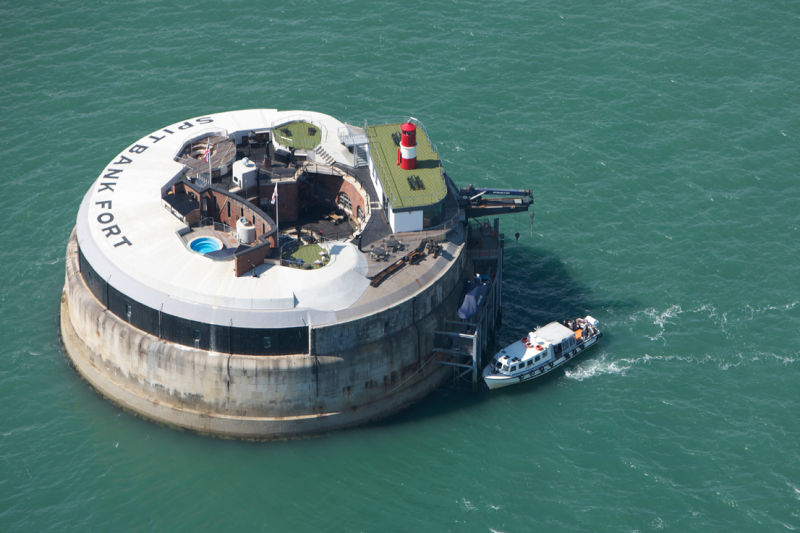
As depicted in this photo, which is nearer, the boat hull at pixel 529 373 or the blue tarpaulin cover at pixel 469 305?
the blue tarpaulin cover at pixel 469 305

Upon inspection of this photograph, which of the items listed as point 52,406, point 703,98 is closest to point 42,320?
point 52,406

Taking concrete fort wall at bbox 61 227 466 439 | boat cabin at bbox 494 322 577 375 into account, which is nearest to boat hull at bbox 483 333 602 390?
boat cabin at bbox 494 322 577 375

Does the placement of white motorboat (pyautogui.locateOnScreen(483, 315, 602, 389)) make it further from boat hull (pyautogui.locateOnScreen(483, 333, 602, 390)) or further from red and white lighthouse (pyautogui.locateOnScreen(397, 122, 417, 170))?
red and white lighthouse (pyautogui.locateOnScreen(397, 122, 417, 170))

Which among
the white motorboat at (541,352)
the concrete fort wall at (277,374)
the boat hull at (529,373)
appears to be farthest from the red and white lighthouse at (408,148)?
the boat hull at (529,373)

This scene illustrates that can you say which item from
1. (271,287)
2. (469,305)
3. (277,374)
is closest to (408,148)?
(469,305)

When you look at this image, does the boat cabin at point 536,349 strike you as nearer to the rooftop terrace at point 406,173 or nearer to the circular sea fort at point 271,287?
the circular sea fort at point 271,287

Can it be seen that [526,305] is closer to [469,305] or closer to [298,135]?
[469,305]
